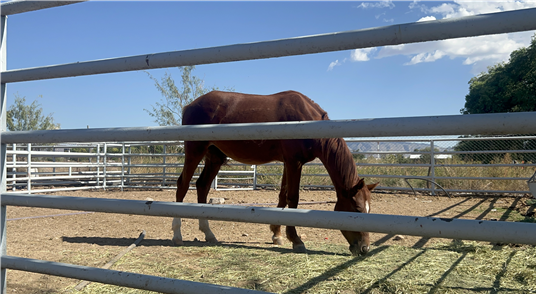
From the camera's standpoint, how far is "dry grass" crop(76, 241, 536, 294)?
2686mm

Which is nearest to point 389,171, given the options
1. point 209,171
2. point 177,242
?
point 209,171

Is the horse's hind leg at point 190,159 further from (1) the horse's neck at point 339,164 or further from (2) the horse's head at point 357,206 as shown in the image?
(2) the horse's head at point 357,206

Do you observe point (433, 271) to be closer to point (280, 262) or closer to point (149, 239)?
point (280, 262)

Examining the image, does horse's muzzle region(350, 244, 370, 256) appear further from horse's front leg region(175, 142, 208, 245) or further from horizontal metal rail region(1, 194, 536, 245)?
horizontal metal rail region(1, 194, 536, 245)

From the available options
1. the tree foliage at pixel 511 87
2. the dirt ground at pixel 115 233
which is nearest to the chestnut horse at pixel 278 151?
the dirt ground at pixel 115 233

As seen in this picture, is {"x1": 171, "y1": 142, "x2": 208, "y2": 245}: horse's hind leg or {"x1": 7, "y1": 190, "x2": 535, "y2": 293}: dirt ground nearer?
{"x1": 7, "y1": 190, "x2": 535, "y2": 293}: dirt ground

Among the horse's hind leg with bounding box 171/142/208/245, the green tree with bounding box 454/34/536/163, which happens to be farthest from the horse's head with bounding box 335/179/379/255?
the green tree with bounding box 454/34/536/163

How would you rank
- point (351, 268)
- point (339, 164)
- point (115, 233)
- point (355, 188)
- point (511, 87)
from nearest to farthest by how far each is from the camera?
point (351, 268) < point (355, 188) < point (339, 164) < point (115, 233) < point (511, 87)

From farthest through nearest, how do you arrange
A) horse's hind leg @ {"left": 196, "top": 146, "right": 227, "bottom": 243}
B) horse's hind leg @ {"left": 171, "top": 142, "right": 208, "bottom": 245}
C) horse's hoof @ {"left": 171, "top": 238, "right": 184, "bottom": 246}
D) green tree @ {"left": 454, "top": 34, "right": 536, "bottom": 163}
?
green tree @ {"left": 454, "top": 34, "right": 536, "bottom": 163} → horse's hind leg @ {"left": 196, "top": 146, "right": 227, "bottom": 243} → horse's hind leg @ {"left": 171, "top": 142, "right": 208, "bottom": 245} → horse's hoof @ {"left": 171, "top": 238, "right": 184, "bottom": 246}

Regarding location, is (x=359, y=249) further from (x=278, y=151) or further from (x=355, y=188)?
(x=278, y=151)

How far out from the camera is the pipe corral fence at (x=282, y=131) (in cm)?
96

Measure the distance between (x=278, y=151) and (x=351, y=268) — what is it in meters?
1.84

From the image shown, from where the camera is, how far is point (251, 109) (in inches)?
184

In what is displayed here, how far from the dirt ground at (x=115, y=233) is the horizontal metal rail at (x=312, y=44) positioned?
1858mm
